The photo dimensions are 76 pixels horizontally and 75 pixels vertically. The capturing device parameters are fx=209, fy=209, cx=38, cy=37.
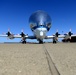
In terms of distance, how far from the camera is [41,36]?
41.5m

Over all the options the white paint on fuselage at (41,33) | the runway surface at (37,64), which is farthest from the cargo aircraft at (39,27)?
the runway surface at (37,64)

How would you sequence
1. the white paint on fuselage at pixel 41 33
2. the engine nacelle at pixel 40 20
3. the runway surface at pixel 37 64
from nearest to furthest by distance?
the runway surface at pixel 37 64, the white paint on fuselage at pixel 41 33, the engine nacelle at pixel 40 20

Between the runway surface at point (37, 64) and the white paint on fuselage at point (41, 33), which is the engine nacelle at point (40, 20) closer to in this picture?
the white paint on fuselage at point (41, 33)

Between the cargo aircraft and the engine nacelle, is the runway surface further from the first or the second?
the engine nacelle

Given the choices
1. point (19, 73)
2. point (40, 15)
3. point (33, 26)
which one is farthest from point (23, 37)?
point (19, 73)

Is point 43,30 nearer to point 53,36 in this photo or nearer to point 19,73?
point 53,36

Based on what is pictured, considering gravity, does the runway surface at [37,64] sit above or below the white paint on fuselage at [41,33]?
below

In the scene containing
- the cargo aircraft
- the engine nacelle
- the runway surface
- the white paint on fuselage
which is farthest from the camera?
the engine nacelle

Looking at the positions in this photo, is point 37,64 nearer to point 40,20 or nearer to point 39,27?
point 39,27

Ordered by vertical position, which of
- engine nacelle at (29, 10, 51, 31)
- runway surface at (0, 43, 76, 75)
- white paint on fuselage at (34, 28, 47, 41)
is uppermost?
engine nacelle at (29, 10, 51, 31)

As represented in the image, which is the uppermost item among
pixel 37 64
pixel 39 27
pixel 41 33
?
pixel 39 27

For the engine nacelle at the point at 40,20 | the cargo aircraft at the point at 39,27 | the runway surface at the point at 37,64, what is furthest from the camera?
the engine nacelle at the point at 40,20

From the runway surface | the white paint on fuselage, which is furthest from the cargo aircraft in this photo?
the runway surface

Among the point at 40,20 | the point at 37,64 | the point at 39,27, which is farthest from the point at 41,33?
the point at 37,64
